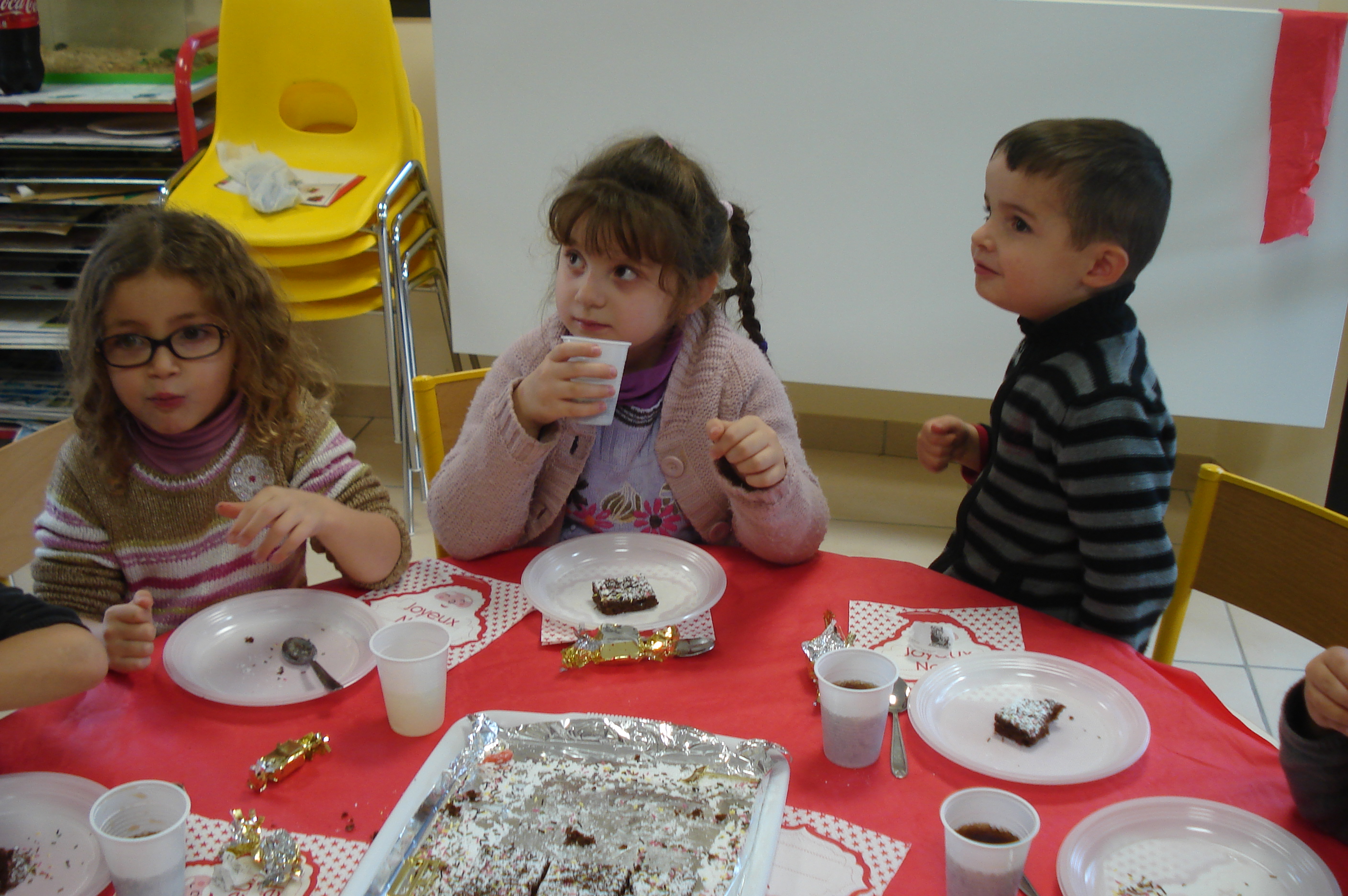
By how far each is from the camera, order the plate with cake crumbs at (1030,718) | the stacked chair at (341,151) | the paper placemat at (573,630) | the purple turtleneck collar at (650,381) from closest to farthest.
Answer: the plate with cake crumbs at (1030,718) → the paper placemat at (573,630) → the purple turtleneck collar at (650,381) → the stacked chair at (341,151)

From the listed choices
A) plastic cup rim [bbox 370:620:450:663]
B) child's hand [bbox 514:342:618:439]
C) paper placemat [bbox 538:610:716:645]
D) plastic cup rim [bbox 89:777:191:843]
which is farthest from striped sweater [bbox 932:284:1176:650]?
plastic cup rim [bbox 89:777:191:843]

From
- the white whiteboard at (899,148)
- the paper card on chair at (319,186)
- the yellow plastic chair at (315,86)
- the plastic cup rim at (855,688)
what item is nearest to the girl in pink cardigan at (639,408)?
the plastic cup rim at (855,688)

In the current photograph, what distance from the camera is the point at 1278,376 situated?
277 centimetres

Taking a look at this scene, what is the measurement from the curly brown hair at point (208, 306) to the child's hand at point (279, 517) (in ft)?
0.63

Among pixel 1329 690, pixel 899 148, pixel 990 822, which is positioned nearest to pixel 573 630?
pixel 990 822

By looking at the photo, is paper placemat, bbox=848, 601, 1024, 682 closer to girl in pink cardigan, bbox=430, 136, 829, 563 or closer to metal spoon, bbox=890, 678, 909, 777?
metal spoon, bbox=890, 678, 909, 777

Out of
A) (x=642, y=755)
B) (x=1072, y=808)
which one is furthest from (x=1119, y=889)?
(x=642, y=755)

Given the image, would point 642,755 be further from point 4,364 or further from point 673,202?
point 4,364

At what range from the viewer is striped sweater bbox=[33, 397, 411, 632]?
1.30m

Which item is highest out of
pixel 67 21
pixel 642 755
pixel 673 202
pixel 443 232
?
pixel 67 21

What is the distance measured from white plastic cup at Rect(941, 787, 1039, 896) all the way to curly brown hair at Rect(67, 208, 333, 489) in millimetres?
1024

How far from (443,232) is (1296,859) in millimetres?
2831

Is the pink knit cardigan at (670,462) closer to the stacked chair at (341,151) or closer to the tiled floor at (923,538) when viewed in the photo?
the tiled floor at (923,538)

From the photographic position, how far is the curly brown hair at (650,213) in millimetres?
1375
